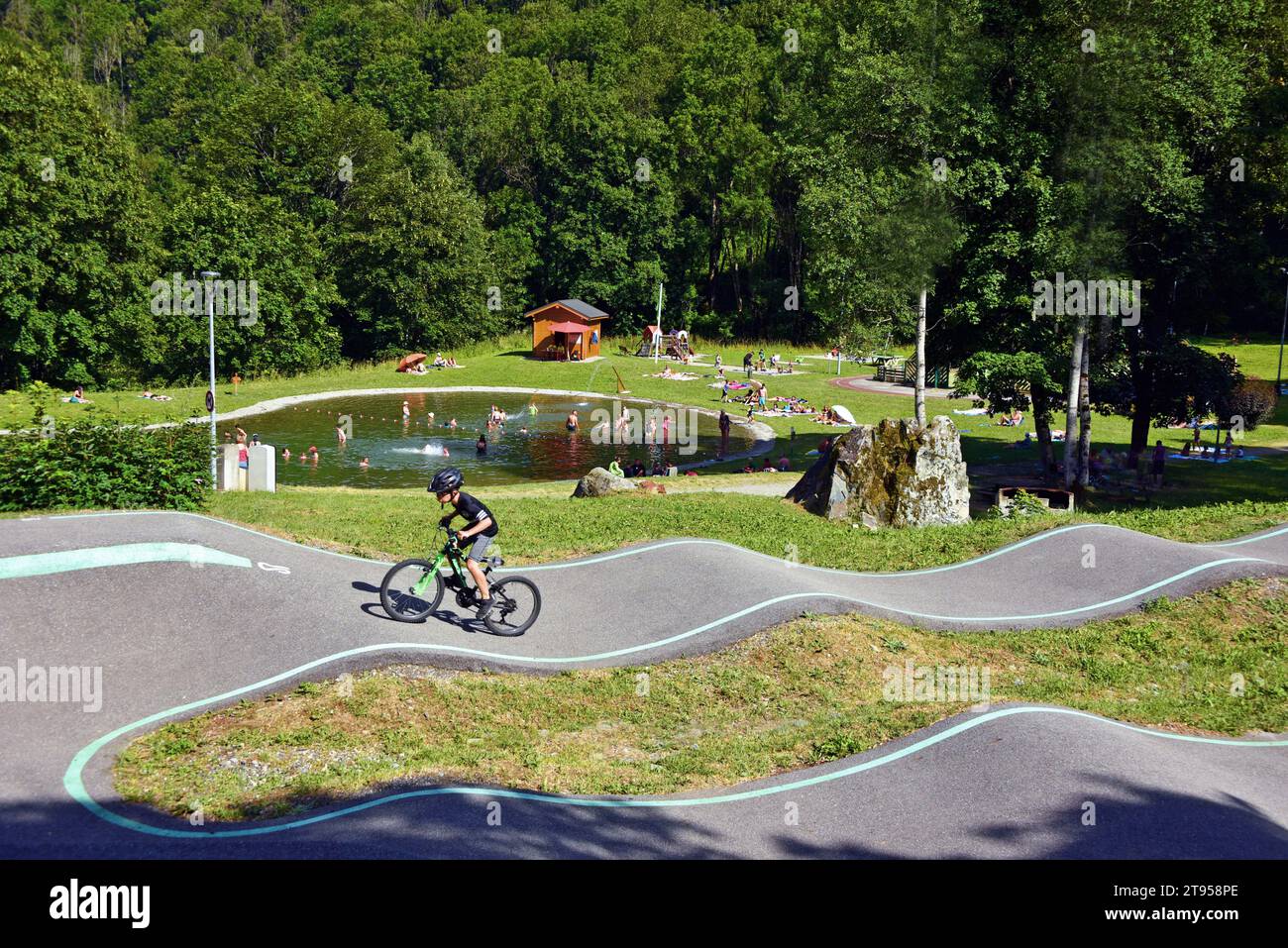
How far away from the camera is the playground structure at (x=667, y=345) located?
3073 inches

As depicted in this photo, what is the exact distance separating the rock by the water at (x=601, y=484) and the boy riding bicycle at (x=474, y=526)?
1272 centimetres

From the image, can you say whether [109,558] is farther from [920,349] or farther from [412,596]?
[920,349]

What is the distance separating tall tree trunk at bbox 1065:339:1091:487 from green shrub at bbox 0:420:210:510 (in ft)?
84.9

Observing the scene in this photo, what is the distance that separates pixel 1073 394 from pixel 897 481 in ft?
30.6

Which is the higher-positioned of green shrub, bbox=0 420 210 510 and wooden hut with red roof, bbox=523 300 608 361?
wooden hut with red roof, bbox=523 300 608 361

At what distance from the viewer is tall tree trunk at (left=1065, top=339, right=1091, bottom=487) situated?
3222 centimetres

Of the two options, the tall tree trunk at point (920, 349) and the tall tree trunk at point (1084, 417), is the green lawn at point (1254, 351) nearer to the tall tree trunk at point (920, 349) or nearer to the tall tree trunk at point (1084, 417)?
the tall tree trunk at point (1084, 417)

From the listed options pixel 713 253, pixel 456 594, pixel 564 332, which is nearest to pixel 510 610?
pixel 456 594

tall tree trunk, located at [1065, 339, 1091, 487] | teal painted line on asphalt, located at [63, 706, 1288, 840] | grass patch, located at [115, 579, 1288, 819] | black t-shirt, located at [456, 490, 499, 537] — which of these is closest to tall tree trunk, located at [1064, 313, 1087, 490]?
tall tree trunk, located at [1065, 339, 1091, 487]

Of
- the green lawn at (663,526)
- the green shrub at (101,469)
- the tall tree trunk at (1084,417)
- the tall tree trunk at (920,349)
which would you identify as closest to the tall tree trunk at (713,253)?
the tall tree trunk at (920,349)

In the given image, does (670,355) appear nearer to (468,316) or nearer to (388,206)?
(468,316)

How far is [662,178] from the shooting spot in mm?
87188

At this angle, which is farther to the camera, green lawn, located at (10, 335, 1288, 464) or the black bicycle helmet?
green lawn, located at (10, 335, 1288, 464)

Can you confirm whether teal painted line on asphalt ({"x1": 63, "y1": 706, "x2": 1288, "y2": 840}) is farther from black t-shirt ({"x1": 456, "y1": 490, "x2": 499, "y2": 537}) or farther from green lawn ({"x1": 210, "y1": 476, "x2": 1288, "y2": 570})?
green lawn ({"x1": 210, "y1": 476, "x2": 1288, "y2": 570})
